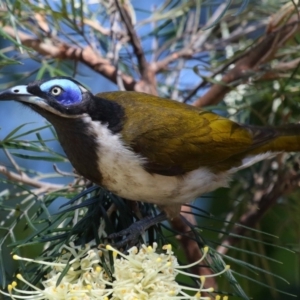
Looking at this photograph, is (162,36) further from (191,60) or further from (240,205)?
(240,205)

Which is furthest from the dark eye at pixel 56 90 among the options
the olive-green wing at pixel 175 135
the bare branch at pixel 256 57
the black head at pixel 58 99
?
the bare branch at pixel 256 57

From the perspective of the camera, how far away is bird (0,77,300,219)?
27.5 inches

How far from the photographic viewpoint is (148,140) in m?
0.80

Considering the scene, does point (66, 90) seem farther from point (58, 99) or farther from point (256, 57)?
point (256, 57)

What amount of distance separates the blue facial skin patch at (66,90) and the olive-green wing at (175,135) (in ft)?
0.33

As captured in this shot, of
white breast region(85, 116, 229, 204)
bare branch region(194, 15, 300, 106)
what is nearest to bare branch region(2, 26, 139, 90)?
bare branch region(194, 15, 300, 106)

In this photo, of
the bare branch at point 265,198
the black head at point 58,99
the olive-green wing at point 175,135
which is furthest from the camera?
the bare branch at point 265,198

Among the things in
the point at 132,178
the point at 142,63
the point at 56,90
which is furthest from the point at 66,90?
the point at 142,63

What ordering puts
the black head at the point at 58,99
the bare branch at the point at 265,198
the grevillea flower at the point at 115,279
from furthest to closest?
the bare branch at the point at 265,198 < the black head at the point at 58,99 < the grevillea flower at the point at 115,279

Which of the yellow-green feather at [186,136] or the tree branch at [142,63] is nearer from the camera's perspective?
the yellow-green feather at [186,136]

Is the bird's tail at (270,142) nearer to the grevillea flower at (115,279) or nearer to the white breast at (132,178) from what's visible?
the white breast at (132,178)

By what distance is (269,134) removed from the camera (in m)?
0.88

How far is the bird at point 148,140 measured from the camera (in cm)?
70

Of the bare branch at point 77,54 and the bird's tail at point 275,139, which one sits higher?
the bare branch at point 77,54
